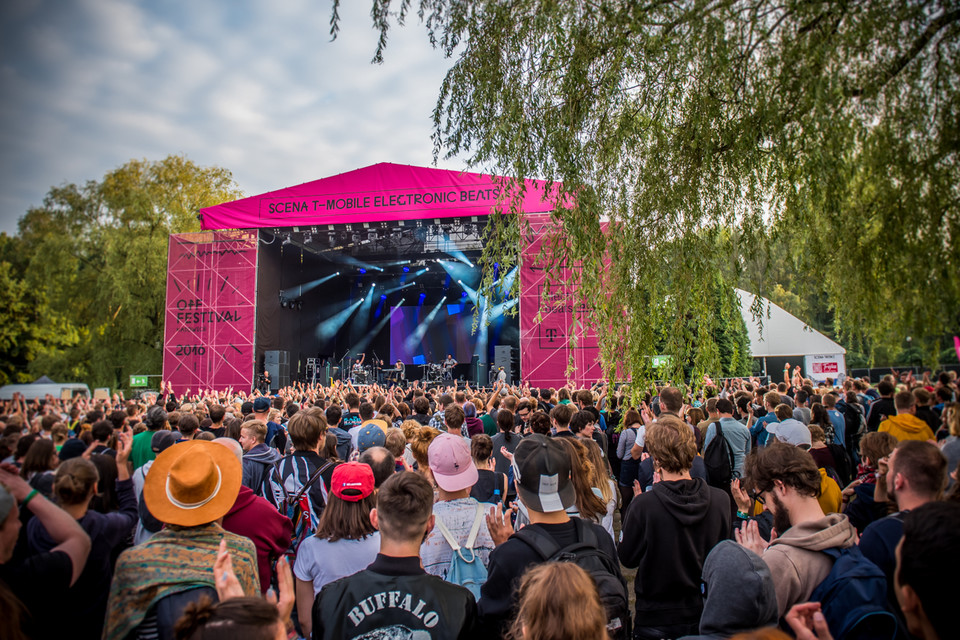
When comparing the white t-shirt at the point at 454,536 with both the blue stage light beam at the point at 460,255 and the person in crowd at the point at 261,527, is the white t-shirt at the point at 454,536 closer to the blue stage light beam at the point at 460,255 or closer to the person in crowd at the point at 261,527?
the person in crowd at the point at 261,527

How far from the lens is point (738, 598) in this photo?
186 centimetres

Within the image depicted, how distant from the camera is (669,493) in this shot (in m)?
2.88

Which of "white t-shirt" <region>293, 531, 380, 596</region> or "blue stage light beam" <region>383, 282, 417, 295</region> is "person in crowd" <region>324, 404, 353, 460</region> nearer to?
"white t-shirt" <region>293, 531, 380, 596</region>

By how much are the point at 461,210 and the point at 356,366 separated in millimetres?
9603

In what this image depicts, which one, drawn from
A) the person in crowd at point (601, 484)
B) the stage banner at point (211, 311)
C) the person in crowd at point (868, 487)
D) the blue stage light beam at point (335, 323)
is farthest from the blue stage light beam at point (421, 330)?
the person in crowd at point (868, 487)

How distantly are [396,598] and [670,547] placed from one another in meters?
1.46

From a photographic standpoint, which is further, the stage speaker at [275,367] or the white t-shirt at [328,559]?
the stage speaker at [275,367]

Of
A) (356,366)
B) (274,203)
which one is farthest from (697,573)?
(356,366)

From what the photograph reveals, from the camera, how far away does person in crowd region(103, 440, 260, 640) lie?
6.70 feet

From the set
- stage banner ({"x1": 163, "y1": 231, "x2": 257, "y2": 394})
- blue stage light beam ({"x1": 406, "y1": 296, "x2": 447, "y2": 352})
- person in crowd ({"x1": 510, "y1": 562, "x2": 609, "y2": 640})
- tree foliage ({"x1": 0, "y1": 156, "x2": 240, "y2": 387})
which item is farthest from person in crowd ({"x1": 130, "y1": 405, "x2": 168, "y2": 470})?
tree foliage ({"x1": 0, "y1": 156, "x2": 240, "y2": 387})

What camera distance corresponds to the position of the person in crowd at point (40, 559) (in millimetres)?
1928

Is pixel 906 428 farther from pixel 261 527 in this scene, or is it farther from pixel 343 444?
pixel 261 527

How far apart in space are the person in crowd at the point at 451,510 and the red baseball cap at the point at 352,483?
1.17 feet

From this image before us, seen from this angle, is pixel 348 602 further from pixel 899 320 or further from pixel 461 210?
pixel 461 210
